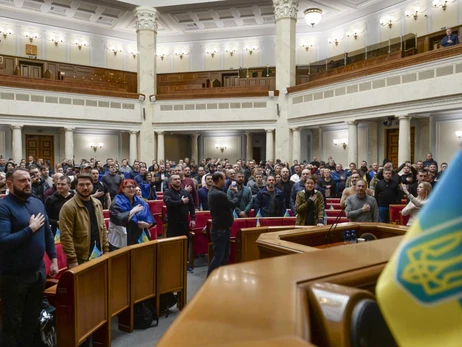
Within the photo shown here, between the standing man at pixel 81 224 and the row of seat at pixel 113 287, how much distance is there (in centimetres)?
32

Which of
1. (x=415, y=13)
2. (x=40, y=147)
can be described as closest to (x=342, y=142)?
(x=415, y=13)

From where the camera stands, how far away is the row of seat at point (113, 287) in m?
3.13

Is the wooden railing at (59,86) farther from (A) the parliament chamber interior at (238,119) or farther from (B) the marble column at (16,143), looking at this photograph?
(B) the marble column at (16,143)

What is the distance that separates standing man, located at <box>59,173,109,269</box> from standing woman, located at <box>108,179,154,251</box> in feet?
1.36

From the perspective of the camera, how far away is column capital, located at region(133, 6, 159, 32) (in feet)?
62.0

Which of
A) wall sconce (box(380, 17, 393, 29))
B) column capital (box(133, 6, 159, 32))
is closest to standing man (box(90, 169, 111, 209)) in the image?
column capital (box(133, 6, 159, 32))

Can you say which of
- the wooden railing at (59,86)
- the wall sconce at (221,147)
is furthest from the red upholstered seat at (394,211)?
the wall sconce at (221,147)

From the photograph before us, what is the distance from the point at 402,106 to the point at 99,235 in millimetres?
11456

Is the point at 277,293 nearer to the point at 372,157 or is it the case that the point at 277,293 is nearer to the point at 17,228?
the point at 17,228

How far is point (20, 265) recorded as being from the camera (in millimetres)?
3203

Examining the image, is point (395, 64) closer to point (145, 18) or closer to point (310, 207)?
point (310, 207)

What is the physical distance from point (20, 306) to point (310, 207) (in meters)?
3.87

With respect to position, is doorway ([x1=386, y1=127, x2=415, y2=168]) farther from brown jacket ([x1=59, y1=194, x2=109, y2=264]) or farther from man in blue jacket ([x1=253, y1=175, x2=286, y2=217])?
brown jacket ([x1=59, y1=194, x2=109, y2=264])

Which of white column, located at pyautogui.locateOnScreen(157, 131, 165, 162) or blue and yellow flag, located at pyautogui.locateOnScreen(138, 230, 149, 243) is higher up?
white column, located at pyautogui.locateOnScreen(157, 131, 165, 162)
